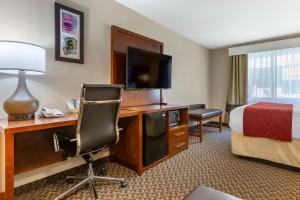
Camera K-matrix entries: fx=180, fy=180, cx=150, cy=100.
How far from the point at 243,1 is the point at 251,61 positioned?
2439mm

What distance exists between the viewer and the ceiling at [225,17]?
262 centimetres

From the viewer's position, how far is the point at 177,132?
2779 mm

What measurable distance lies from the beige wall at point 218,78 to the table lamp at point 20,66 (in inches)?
183

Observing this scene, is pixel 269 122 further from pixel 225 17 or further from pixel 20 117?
pixel 20 117

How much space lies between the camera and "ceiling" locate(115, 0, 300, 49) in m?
2.62

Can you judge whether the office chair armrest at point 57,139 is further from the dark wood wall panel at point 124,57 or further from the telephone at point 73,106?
the dark wood wall panel at point 124,57

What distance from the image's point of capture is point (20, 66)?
1.42 metres

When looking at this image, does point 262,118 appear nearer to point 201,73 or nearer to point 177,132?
point 177,132

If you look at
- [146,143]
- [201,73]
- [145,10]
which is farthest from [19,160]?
[201,73]

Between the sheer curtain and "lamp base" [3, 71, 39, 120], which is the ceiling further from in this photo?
"lamp base" [3, 71, 39, 120]

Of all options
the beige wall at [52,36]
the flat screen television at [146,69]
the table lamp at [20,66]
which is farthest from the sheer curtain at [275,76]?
the table lamp at [20,66]

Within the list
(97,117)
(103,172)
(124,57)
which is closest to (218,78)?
(124,57)

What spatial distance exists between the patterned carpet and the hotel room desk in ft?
0.64

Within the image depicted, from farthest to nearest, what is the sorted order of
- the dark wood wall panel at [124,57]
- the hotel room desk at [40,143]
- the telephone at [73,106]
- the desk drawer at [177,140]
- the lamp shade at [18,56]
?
the desk drawer at [177,140] < the dark wood wall panel at [124,57] < the telephone at [73,106] < the lamp shade at [18,56] < the hotel room desk at [40,143]
